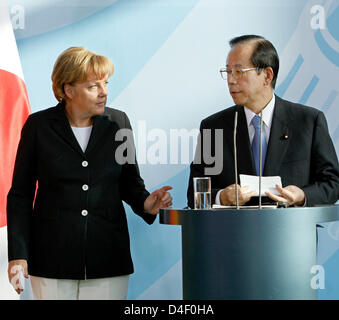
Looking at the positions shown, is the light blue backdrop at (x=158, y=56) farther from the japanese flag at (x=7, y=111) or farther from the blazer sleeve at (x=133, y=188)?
the blazer sleeve at (x=133, y=188)

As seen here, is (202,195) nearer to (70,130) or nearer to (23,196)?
(70,130)

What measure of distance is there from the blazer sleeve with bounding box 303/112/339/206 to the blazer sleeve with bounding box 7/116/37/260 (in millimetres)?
1388

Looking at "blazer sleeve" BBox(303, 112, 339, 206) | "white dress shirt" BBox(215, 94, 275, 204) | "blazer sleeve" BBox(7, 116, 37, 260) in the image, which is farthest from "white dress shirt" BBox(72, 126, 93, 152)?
"blazer sleeve" BBox(303, 112, 339, 206)

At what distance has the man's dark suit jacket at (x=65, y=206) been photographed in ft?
10.2

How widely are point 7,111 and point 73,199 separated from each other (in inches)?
48.4

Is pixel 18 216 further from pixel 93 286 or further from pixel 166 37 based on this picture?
pixel 166 37

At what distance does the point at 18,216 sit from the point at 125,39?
162 cm

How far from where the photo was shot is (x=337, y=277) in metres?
4.16

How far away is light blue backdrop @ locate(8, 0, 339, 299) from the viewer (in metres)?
4.20

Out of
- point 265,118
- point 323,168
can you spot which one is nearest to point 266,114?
point 265,118

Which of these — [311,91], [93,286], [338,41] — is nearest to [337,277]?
[311,91]

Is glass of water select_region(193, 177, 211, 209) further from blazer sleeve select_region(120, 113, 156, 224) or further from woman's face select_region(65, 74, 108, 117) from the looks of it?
woman's face select_region(65, 74, 108, 117)

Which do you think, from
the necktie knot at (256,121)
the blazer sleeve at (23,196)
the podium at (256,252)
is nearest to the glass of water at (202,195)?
the podium at (256,252)

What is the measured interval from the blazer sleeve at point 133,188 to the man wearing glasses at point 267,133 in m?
0.26
